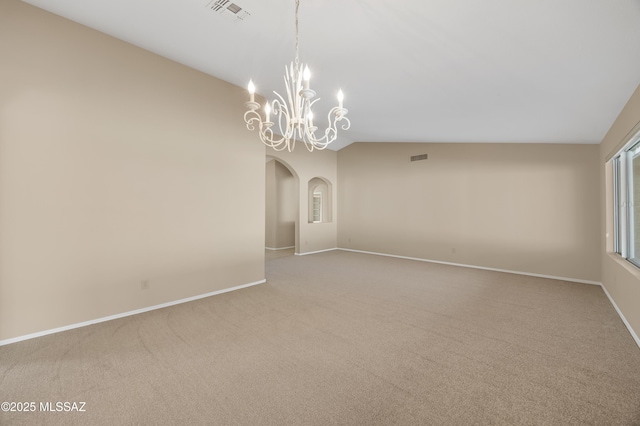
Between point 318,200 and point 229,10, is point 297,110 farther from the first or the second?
point 318,200

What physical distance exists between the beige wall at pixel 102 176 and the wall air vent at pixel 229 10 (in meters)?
1.51

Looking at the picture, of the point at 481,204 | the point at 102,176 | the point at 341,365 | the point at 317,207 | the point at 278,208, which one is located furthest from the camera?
the point at 317,207

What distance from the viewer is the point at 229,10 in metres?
2.40

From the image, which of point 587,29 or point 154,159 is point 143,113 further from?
point 587,29

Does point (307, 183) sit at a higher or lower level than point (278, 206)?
higher

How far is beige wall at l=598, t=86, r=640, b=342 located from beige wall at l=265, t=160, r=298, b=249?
22.0 ft

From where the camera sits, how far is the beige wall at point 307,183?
283 inches

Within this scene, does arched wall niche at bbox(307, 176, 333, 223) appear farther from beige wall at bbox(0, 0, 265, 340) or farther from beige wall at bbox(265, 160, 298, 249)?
beige wall at bbox(0, 0, 265, 340)

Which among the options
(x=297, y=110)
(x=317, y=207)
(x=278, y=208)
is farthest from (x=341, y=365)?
(x=317, y=207)

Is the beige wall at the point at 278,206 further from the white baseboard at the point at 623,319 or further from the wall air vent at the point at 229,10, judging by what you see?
the white baseboard at the point at 623,319

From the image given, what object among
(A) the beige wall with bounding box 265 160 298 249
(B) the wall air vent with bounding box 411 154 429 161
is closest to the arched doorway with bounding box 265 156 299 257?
(A) the beige wall with bounding box 265 160 298 249

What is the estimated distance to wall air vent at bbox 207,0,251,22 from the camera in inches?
91.5

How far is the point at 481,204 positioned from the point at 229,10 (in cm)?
562

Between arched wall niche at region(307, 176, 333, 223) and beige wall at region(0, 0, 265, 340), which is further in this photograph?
arched wall niche at region(307, 176, 333, 223)
